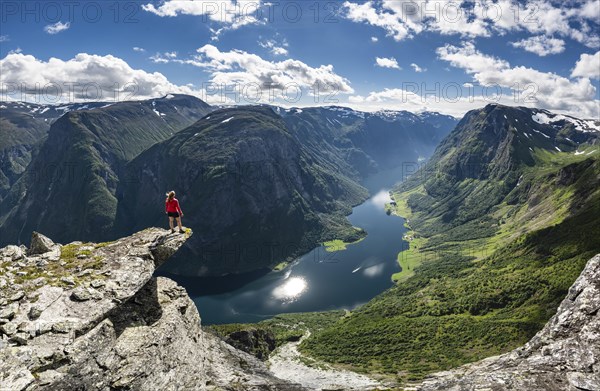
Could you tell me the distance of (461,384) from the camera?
2169cm

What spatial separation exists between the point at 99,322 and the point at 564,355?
27359mm

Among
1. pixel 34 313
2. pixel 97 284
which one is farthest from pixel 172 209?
pixel 34 313

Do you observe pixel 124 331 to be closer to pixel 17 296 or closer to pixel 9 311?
pixel 17 296

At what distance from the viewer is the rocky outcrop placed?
16.7m

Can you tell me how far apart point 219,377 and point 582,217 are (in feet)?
751

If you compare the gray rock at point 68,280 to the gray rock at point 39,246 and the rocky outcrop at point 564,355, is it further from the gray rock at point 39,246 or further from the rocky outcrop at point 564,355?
the rocky outcrop at point 564,355

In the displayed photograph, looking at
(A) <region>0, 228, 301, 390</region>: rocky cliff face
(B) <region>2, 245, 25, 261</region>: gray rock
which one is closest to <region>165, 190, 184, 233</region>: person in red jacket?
(A) <region>0, 228, 301, 390</region>: rocky cliff face

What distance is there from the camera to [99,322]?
73.5 ft

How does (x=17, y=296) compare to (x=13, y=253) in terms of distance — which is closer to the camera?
(x=17, y=296)

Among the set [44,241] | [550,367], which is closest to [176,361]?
[44,241]

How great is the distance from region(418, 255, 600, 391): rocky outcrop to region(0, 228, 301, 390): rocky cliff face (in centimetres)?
2026

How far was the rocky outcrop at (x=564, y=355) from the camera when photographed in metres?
16.7

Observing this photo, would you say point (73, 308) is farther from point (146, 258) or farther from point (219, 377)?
point (219, 377)

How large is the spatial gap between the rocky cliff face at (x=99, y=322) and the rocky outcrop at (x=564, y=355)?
2026 centimetres
